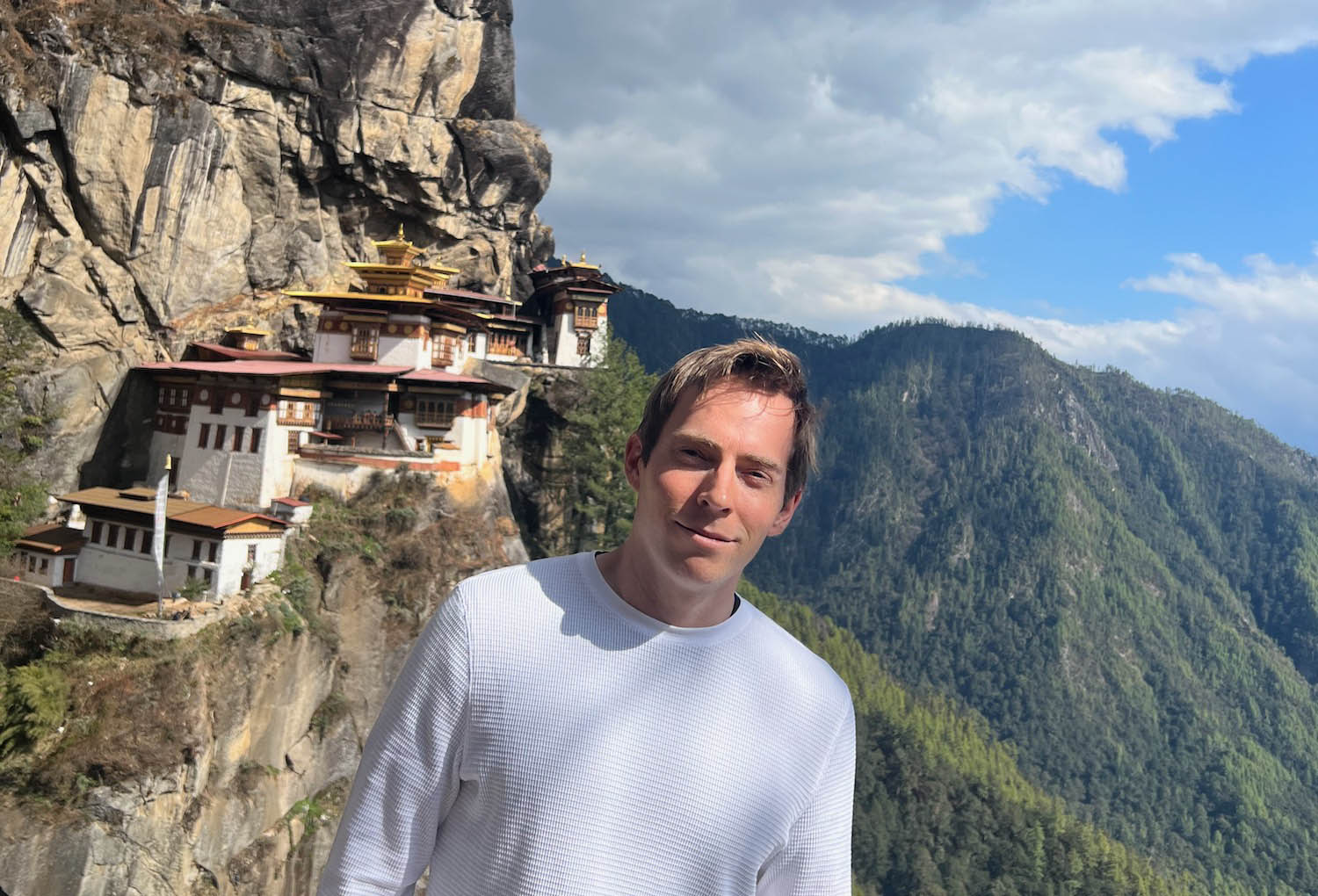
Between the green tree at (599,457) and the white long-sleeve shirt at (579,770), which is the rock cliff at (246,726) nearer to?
the green tree at (599,457)

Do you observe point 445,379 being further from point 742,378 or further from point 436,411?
point 742,378

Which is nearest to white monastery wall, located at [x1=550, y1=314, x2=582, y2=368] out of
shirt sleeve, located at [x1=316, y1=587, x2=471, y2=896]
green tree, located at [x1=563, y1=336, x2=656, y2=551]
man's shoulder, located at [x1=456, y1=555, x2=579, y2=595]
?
green tree, located at [x1=563, y1=336, x2=656, y2=551]

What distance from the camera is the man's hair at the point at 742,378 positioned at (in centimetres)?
306

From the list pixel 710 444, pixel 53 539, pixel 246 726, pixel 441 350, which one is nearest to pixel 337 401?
pixel 441 350

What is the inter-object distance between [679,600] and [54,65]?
123ft

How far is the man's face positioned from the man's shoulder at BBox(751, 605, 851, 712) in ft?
0.84

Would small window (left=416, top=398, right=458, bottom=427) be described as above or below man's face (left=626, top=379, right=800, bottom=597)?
below

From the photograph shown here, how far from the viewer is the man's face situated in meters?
2.90

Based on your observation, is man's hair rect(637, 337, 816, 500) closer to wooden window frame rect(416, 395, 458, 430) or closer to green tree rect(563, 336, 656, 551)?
wooden window frame rect(416, 395, 458, 430)

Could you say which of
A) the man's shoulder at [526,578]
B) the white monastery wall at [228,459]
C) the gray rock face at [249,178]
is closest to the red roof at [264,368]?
the white monastery wall at [228,459]

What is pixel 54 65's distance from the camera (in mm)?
29703

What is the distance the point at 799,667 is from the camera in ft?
10.3

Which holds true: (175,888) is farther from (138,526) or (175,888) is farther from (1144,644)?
(1144,644)

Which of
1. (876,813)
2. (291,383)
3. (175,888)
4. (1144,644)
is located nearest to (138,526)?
(291,383)
